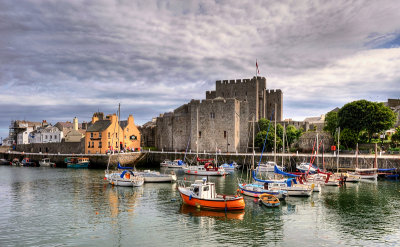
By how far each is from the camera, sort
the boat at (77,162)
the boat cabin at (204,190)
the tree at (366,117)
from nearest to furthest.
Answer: the boat cabin at (204,190)
the tree at (366,117)
the boat at (77,162)

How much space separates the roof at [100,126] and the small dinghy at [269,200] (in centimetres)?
3976

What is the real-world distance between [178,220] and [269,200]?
7.69m

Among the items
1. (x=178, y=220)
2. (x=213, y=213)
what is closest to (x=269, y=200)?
(x=213, y=213)

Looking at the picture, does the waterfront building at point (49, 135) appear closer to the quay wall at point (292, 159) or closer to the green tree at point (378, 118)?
the quay wall at point (292, 159)

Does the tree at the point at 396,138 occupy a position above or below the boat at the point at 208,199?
above

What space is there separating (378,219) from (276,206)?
6.85 m

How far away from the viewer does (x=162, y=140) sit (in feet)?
226

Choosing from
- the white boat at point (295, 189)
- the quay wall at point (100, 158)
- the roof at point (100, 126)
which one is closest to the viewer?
the white boat at point (295, 189)

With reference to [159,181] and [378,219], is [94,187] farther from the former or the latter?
[378,219]

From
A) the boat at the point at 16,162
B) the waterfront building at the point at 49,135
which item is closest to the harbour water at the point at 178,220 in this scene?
the boat at the point at 16,162

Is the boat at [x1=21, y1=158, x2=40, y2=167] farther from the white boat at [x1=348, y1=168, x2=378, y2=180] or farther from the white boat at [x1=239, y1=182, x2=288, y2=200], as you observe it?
the white boat at [x1=348, y1=168, x2=378, y2=180]

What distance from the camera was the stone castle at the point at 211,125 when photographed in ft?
205

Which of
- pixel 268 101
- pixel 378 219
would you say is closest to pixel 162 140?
pixel 268 101

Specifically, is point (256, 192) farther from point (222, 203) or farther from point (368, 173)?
point (368, 173)
